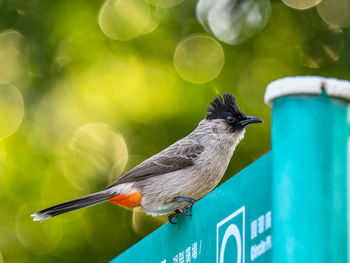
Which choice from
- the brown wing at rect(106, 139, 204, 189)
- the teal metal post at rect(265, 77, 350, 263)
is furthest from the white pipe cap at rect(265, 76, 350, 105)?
the brown wing at rect(106, 139, 204, 189)

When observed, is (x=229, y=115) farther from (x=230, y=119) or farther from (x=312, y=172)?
(x=312, y=172)

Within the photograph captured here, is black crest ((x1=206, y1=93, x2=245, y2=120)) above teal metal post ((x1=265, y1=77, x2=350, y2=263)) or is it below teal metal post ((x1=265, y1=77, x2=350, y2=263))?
above

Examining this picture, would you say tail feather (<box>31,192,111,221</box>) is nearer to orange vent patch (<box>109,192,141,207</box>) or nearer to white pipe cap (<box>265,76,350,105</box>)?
orange vent patch (<box>109,192,141,207</box>)

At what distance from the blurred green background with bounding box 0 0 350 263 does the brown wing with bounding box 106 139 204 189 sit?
2.46ft

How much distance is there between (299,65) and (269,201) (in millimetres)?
3497

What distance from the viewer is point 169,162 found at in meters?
4.20

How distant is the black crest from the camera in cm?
425

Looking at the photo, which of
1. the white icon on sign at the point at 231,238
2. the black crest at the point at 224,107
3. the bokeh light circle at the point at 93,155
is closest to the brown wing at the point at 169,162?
the black crest at the point at 224,107

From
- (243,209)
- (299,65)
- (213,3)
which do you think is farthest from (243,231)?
(213,3)

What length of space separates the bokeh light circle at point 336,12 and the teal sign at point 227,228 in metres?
3.16

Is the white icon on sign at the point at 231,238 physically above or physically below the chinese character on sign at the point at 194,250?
below

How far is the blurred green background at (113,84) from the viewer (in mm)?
5070

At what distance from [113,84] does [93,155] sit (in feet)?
1.98

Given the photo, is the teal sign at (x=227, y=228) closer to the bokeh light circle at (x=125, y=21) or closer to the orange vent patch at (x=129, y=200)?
the orange vent patch at (x=129, y=200)
